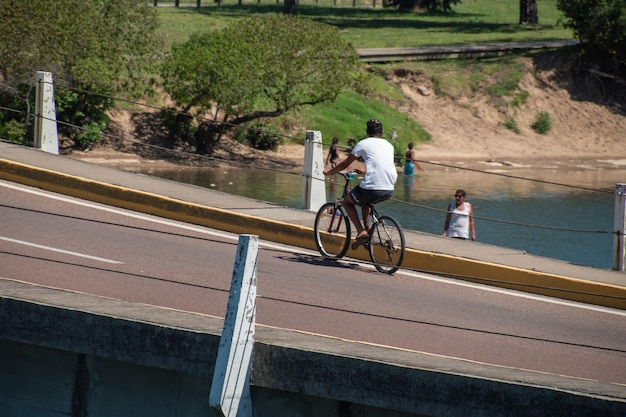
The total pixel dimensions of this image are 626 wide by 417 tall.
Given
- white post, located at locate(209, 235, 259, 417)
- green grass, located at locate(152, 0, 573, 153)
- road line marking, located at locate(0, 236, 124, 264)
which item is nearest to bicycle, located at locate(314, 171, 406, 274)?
road line marking, located at locate(0, 236, 124, 264)

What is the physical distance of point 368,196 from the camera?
12578 millimetres

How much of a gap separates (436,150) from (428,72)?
21.5ft

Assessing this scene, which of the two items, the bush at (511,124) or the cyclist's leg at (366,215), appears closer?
the cyclist's leg at (366,215)

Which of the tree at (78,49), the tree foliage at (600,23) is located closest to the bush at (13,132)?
the tree at (78,49)

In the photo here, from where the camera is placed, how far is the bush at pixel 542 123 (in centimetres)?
4562

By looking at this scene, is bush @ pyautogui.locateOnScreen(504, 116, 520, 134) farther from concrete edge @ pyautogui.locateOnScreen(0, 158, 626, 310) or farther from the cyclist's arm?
the cyclist's arm

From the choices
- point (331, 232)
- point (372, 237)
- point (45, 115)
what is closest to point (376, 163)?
point (372, 237)

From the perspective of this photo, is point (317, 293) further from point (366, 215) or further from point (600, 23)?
point (600, 23)

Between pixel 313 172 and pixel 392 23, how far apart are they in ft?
147

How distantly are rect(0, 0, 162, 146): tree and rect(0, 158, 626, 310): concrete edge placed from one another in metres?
14.0

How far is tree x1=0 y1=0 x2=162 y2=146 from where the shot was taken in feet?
97.9

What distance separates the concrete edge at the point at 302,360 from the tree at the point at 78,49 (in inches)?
840

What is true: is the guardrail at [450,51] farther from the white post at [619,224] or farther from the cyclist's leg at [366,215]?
the cyclist's leg at [366,215]

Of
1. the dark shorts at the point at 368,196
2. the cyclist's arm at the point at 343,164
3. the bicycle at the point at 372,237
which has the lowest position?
the bicycle at the point at 372,237
